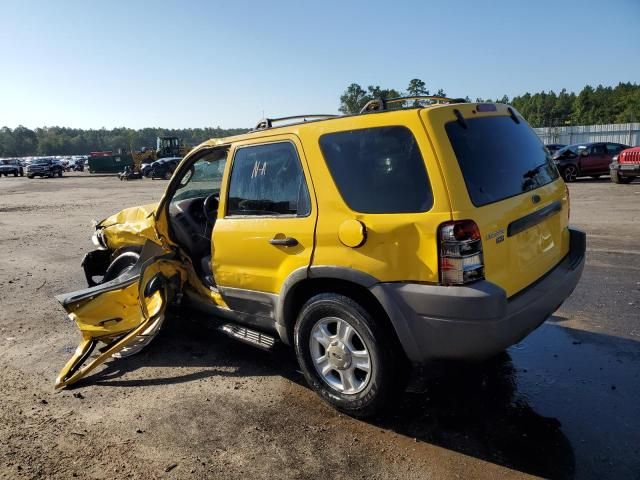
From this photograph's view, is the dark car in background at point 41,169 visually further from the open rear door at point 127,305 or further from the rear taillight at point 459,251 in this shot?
the rear taillight at point 459,251

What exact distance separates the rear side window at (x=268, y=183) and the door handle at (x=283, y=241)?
0.59 ft

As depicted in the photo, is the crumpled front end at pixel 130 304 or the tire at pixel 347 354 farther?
the crumpled front end at pixel 130 304

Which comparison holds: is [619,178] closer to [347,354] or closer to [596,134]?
[347,354]

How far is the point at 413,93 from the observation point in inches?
1677

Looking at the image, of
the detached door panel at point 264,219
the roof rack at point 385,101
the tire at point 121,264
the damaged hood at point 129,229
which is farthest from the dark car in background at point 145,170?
the roof rack at point 385,101

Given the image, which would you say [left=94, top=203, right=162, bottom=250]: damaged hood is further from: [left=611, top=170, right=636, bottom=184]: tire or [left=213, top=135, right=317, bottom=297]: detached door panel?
[left=611, top=170, right=636, bottom=184]: tire

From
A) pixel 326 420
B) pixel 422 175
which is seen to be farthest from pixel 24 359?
pixel 422 175

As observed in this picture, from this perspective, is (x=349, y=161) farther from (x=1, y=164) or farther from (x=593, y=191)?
(x=1, y=164)

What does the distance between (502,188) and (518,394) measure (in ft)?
4.95

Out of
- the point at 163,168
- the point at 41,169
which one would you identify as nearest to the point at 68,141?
the point at 41,169

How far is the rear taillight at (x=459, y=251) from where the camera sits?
2.70 m

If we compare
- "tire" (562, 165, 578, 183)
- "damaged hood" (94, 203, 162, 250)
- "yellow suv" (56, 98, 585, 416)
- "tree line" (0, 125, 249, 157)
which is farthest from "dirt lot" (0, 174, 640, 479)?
"tree line" (0, 125, 249, 157)

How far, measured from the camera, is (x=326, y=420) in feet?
10.8

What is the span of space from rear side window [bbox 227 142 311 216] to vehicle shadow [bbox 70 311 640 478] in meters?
1.22
